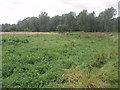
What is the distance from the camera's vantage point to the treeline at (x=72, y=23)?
4209 cm

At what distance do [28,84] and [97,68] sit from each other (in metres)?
2.83

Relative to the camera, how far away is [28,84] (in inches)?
328

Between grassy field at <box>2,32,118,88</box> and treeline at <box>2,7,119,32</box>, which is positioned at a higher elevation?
treeline at <box>2,7,119,32</box>

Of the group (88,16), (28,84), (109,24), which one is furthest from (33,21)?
(28,84)

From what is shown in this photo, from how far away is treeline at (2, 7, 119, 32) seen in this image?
42.1 meters

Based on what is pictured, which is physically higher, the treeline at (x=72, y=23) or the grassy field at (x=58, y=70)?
the treeline at (x=72, y=23)

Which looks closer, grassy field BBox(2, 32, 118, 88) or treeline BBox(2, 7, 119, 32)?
grassy field BBox(2, 32, 118, 88)

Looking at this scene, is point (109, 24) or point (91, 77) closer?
point (91, 77)

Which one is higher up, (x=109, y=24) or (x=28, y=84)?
(x=109, y=24)

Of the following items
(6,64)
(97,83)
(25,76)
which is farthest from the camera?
(6,64)

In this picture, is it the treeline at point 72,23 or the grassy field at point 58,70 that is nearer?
the grassy field at point 58,70

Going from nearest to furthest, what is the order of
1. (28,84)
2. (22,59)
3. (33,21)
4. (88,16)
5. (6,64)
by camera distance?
(28,84), (6,64), (22,59), (88,16), (33,21)

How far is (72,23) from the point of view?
46.4 metres

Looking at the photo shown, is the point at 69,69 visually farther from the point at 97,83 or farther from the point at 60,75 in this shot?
the point at 97,83
